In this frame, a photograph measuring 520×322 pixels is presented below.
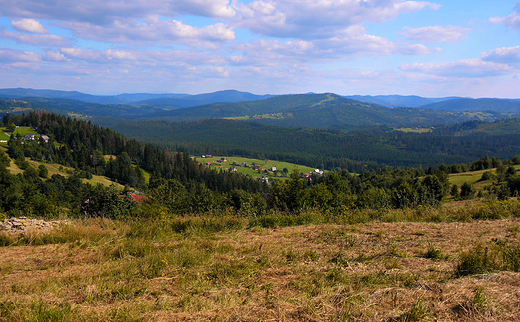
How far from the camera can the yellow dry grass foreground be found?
3658mm

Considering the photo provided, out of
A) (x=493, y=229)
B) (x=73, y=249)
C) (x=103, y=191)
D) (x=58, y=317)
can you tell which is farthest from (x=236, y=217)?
(x=103, y=191)

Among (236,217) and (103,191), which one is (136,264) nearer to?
(236,217)

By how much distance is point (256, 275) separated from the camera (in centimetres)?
524

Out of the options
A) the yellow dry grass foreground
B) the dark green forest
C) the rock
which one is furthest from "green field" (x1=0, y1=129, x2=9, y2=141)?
the yellow dry grass foreground

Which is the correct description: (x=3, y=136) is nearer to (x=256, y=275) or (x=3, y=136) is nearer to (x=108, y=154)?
(x=108, y=154)

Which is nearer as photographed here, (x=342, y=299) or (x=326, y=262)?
(x=342, y=299)

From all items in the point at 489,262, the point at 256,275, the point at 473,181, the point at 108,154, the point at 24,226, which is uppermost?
the point at 489,262

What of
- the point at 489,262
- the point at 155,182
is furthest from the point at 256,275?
the point at 155,182

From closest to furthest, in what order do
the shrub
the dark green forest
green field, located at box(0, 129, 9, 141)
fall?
the shrub, the dark green forest, green field, located at box(0, 129, 9, 141)

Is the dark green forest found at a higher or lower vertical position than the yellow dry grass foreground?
lower

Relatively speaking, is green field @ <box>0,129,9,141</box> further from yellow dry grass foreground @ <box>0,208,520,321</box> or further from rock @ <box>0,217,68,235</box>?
yellow dry grass foreground @ <box>0,208,520,321</box>

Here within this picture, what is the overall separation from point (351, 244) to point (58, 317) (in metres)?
5.93

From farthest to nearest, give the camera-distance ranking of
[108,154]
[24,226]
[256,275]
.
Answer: [108,154], [24,226], [256,275]

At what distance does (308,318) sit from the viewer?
11.5 feet
